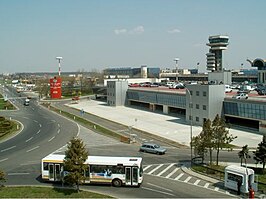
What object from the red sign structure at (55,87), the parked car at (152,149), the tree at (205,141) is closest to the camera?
the tree at (205,141)

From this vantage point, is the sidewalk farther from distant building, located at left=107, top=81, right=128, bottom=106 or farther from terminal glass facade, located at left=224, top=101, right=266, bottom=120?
distant building, located at left=107, top=81, right=128, bottom=106

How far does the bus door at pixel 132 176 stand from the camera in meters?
27.8

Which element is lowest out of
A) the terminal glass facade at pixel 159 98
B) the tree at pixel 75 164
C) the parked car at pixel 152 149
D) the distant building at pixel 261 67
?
the parked car at pixel 152 149

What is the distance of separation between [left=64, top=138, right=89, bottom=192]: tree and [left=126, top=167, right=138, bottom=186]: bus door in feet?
12.3

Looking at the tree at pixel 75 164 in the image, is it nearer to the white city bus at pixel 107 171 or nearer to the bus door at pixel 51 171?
the white city bus at pixel 107 171

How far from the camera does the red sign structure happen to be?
128 metres

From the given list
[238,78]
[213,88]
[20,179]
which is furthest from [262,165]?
[238,78]

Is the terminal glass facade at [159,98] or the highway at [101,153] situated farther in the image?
the terminal glass facade at [159,98]

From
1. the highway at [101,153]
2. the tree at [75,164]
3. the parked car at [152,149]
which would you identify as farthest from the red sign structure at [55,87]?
the tree at [75,164]

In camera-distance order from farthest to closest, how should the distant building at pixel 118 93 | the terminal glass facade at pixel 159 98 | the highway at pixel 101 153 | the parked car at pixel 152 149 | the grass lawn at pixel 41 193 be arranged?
the distant building at pixel 118 93 < the terminal glass facade at pixel 159 98 < the parked car at pixel 152 149 < the highway at pixel 101 153 < the grass lawn at pixel 41 193

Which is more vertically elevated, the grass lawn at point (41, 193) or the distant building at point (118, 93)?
the distant building at point (118, 93)

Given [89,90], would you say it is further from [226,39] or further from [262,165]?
[262,165]

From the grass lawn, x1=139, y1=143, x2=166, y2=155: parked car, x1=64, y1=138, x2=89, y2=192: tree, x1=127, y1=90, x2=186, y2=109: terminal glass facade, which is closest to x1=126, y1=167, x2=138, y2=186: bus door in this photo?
the grass lawn

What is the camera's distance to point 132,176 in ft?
91.5
